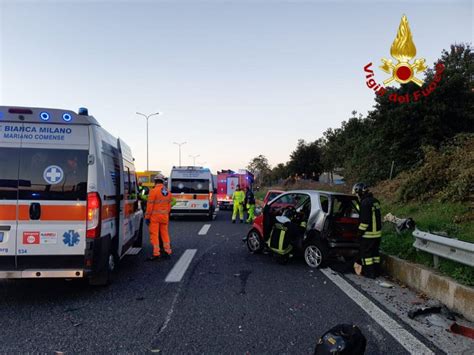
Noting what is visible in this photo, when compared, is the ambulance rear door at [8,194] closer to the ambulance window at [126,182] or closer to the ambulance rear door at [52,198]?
the ambulance rear door at [52,198]

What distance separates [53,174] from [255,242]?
5.06 m

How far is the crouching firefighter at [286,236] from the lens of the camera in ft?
25.5

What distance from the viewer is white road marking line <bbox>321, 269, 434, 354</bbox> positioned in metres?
3.81

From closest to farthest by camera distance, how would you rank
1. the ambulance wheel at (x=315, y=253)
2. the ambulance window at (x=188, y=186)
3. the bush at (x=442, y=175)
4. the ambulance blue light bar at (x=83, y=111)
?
the ambulance blue light bar at (x=83, y=111), the ambulance wheel at (x=315, y=253), the bush at (x=442, y=175), the ambulance window at (x=188, y=186)

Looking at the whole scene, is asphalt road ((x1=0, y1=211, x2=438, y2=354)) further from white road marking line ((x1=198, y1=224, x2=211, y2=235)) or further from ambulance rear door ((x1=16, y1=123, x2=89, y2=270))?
white road marking line ((x1=198, y1=224, x2=211, y2=235))

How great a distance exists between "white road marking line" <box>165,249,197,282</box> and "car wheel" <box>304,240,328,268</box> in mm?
2361

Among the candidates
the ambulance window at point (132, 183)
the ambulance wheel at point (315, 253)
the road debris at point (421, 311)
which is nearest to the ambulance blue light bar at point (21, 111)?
the ambulance window at point (132, 183)

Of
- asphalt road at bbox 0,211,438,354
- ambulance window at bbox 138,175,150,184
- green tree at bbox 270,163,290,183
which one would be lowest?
asphalt road at bbox 0,211,438,354

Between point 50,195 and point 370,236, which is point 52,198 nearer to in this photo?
point 50,195

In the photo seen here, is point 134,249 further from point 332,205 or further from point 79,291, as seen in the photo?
point 332,205

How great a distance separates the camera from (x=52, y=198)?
16.2ft

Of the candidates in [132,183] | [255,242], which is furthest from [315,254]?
[132,183]

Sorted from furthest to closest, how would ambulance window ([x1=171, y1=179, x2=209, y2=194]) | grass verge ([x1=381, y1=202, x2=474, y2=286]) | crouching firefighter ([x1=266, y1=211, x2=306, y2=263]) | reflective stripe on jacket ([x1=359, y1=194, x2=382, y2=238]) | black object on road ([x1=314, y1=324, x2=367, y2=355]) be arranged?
1. ambulance window ([x1=171, y1=179, x2=209, y2=194])
2. crouching firefighter ([x1=266, y1=211, x2=306, y2=263])
3. reflective stripe on jacket ([x1=359, y1=194, x2=382, y2=238])
4. grass verge ([x1=381, y1=202, x2=474, y2=286])
5. black object on road ([x1=314, y1=324, x2=367, y2=355])

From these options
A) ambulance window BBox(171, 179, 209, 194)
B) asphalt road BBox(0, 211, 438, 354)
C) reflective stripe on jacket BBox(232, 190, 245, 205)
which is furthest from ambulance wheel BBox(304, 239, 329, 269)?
ambulance window BBox(171, 179, 209, 194)
